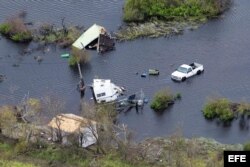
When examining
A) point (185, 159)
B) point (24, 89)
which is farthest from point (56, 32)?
point (185, 159)

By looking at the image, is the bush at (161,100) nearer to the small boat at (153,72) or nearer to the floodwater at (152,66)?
the floodwater at (152,66)

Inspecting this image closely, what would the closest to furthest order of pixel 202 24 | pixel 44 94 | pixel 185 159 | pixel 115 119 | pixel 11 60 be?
pixel 185 159 → pixel 115 119 → pixel 44 94 → pixel 11 60 → pixel 202 24

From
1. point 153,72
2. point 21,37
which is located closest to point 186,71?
point 153,72

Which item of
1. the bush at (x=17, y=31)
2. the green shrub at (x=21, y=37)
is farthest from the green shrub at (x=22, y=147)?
the bush at (x=17, y=31)

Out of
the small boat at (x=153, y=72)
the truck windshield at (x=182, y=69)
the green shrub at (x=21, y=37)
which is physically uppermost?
the green shrub at (x=21, y=37)

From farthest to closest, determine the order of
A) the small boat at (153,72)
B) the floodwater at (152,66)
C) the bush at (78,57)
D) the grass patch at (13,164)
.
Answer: the bush at (78,57)
the small boat at (153,72)
the floodwater at (152,66)
the grass patch at (13,164)

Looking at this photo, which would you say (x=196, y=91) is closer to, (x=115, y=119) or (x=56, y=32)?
(x=115, y=119)
